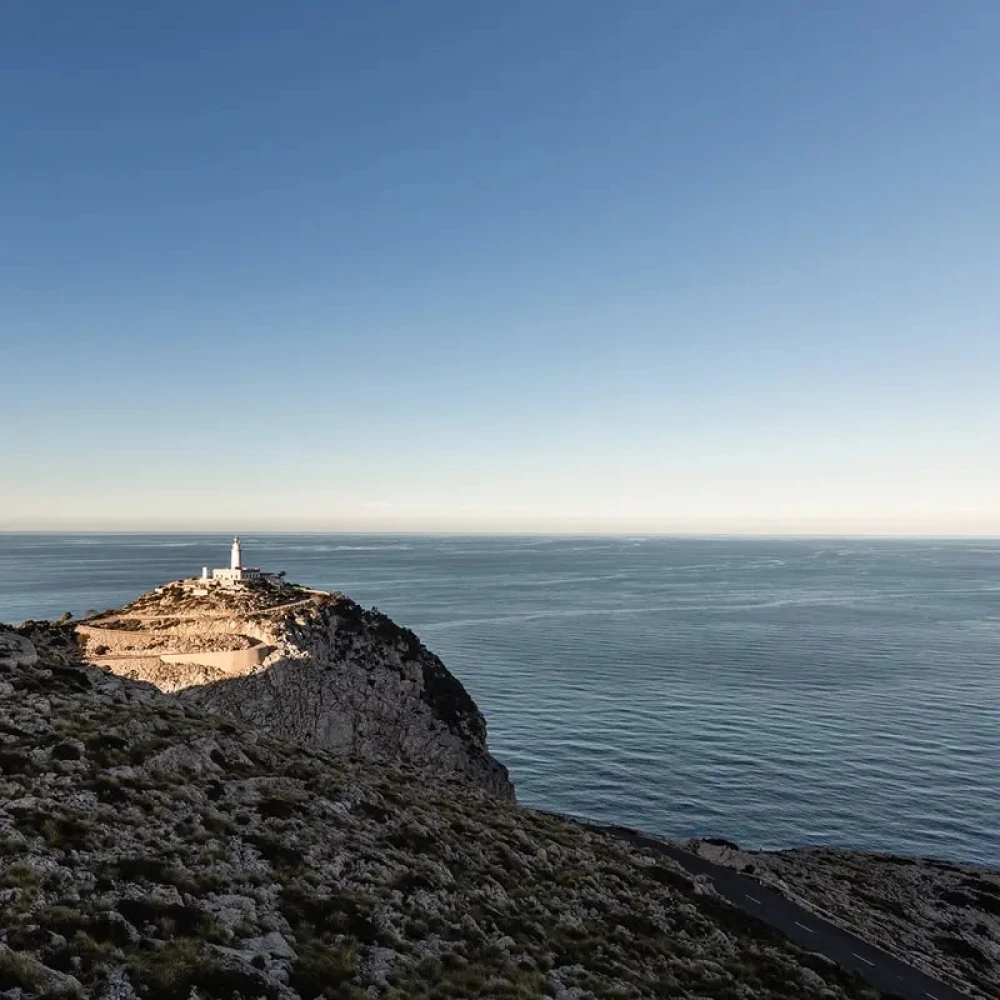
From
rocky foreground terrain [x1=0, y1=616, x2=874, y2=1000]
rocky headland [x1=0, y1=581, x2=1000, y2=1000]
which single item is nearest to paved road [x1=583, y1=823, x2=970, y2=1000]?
rocky headland [x1=0, y1=581, x2=1000, y2=1000]

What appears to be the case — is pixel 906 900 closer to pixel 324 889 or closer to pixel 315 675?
pixel 324 889

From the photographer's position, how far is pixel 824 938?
3083 cm

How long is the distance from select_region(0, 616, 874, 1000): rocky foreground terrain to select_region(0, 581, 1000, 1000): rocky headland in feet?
0.23

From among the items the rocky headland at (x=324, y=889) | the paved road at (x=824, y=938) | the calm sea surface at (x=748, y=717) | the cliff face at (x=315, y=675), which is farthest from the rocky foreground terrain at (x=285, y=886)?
the calm sea surface at (x=748, y=717)

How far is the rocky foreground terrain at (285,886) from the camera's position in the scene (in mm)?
14688

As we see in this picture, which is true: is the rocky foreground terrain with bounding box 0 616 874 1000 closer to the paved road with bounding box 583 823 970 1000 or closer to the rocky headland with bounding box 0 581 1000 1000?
the rocky headland with bounding box 0 581 1000 1000

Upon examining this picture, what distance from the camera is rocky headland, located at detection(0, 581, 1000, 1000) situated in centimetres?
1488

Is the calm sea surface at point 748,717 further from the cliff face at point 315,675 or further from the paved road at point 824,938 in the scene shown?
the paved road at point 824,938

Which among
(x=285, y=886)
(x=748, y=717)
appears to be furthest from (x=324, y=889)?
(x=748, y=717)

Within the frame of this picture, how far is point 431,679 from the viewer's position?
220 feet

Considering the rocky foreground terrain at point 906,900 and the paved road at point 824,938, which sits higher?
the paved road at point 824,938

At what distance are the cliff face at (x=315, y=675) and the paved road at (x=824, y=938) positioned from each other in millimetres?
25090

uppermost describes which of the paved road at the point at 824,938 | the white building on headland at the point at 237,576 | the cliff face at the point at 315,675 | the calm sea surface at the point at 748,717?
the white building on headland at the point at 237,576

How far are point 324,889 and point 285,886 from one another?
1134mm
